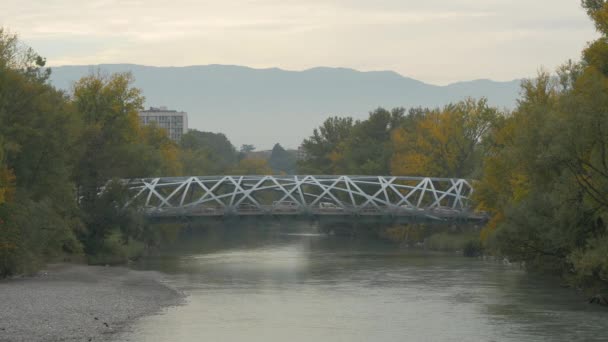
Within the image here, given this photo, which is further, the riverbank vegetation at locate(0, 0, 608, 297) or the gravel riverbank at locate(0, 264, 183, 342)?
the riverbank vegetation at locate(0, 0, 608, 297)

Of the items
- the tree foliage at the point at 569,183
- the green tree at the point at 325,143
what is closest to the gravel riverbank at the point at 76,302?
the tree foliage at the point at 569,183

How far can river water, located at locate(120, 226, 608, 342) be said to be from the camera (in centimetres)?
3828

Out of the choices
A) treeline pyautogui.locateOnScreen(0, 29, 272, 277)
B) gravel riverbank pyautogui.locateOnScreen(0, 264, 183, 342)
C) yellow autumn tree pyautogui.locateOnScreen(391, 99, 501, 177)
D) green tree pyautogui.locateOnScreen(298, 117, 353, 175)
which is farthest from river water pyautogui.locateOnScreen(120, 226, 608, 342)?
green tree pyautogui.locateOnScreen(298, 117, 353, 175)

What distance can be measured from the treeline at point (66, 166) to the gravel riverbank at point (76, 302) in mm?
2091

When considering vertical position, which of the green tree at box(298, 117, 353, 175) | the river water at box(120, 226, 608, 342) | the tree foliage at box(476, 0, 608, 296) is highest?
the green tree at box(298, 117, 353, 175)

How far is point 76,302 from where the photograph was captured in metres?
44.4

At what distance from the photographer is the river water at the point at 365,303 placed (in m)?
38.3

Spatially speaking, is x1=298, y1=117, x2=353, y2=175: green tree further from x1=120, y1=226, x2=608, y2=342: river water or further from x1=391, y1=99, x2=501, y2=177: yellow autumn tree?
x1=120, y1=226, x2=608, y2=342: river water

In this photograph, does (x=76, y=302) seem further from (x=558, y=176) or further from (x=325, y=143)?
(x=325, y=143)

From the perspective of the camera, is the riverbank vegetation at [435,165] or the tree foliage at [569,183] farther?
the riverbank vegetation at [435,165]

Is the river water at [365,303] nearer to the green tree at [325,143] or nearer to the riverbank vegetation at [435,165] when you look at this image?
the riverbank vegetation at [435,165]

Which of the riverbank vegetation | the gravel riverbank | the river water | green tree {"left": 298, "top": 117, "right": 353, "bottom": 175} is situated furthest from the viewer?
green tree {"left": 298, "top": 117, "right": 353, "bottom": 175}

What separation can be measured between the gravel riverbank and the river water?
1269mm

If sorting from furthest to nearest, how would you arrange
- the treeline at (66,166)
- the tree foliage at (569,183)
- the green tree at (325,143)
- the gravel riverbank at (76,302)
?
the green tree at (325,143) < the treeline at (66,166) < the tree foliage at (569,183) < the gravel riverbank at (76,302)
